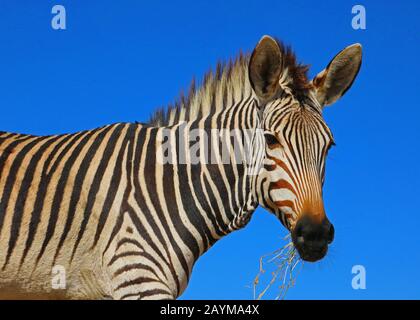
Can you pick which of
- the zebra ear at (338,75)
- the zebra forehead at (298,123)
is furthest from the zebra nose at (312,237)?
the zebra ear at (338,75)

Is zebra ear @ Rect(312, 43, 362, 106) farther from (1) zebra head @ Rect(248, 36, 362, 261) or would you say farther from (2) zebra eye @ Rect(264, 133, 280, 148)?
(2) zebra eye @ Rect(264, 133, 280, 148)

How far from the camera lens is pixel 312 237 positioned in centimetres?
638

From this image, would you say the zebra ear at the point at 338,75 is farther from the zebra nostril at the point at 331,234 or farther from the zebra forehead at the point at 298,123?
the zebra nostril at the point at 331,234

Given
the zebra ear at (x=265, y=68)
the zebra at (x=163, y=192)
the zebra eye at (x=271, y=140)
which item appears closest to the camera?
the zebra at (x=163, y=192)

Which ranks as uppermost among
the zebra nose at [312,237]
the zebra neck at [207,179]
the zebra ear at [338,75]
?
the zebra ear at [338,75]

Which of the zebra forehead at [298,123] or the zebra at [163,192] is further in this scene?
the zebra forehead at [298,123]

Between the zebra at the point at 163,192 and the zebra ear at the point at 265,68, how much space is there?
1cm

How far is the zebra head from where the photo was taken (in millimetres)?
6449

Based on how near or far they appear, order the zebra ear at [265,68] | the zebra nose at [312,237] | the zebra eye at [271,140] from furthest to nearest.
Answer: the zebra ear at [265,68] → the zebra eye at [271,140] → the zebra nose at [312,237]

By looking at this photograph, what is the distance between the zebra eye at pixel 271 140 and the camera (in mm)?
6828

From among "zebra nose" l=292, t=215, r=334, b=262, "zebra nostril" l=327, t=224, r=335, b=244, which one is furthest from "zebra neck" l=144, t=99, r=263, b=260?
"zebra nostril" l=327, t=224, r=335, b=244
